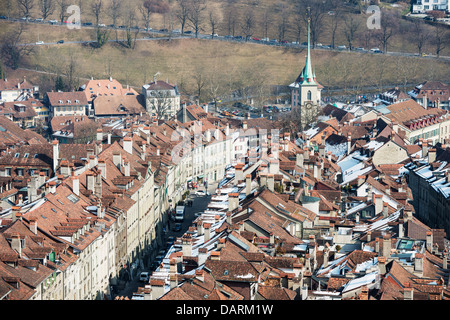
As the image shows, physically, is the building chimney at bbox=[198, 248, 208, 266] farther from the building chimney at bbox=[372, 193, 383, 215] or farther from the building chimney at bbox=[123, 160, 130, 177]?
the building chimney at bbox=[123, 160, 130, 177]

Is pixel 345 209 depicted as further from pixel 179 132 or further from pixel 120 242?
pixel 179 132

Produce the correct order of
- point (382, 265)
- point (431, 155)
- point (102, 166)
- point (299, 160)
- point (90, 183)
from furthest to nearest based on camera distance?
1. point (431, 155)
2. point (299, 160)
3. point (102, 166)
4. point (90, 183)
5. point (382, 265)

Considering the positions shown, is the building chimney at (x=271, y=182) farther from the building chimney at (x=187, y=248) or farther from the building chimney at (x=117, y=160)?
the building chimney at (x=117, y=160)

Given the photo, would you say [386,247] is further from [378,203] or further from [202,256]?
Result: [378,203]

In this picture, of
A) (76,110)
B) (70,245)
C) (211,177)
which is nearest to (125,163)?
(70,245)

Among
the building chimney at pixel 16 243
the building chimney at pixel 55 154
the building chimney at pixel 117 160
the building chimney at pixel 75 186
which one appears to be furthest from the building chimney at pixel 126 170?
the building chimney at pixel 16 243

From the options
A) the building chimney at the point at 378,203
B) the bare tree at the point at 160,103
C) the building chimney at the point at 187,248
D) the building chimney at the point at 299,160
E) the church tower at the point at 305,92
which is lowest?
the bare tree at the point at 160,103

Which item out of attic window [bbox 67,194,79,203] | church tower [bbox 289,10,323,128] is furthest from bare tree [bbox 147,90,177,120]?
attic window [bbox 67,194,79,203]

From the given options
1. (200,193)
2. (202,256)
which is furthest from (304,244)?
(200,193)

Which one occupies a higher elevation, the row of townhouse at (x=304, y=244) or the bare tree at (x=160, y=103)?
the row of townhouse at (x=304, y=244)

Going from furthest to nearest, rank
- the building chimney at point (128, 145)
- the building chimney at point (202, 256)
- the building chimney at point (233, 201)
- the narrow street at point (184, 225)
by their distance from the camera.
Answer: the building chimney at point (128, 145) < the narrow street at point (184, 225) < the building chimney at point (233, 201) < the building chimney at point (202, 256)

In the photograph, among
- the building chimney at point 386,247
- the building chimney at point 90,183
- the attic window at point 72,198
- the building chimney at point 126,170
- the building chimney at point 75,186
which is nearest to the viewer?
the building chimney at point 386,247
